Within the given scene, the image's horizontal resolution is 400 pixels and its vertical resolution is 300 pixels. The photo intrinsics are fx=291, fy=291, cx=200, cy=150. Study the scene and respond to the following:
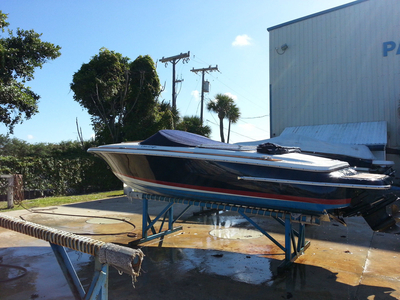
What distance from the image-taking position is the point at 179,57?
1828cm

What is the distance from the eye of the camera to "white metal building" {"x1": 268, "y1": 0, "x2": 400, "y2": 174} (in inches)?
516

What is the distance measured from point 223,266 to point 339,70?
43.3 ft

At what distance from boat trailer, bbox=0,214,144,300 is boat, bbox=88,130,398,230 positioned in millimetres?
2310

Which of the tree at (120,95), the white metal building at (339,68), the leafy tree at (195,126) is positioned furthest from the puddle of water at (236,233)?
the leafy tree at (195,126)

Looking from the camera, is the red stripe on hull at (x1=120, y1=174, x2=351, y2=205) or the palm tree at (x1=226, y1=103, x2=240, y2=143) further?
the palm tree at (x1=226, y1=103, x2=240, y2=143)

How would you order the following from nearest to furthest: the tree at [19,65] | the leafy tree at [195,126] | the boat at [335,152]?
1. the boat at [335,152]
2. the tree at [19,65]
3. the leafy tree at [195,126]

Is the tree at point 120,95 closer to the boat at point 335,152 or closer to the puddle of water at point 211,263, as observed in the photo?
the boat at point 335,152

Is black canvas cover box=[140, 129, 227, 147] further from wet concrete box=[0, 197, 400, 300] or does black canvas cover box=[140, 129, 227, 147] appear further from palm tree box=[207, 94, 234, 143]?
palm tree box=[207, 94, 234, 143]

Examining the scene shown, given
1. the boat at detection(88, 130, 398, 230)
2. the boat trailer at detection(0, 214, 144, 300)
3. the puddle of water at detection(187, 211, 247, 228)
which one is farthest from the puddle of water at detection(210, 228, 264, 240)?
the boat trailer at detection(0, 214, 144, 300)

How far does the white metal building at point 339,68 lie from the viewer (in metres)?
13.1

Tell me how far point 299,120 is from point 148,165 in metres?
12.1

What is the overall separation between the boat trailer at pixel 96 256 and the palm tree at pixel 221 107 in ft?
77.6

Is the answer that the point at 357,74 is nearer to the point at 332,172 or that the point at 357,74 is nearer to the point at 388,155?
the point at 388,155

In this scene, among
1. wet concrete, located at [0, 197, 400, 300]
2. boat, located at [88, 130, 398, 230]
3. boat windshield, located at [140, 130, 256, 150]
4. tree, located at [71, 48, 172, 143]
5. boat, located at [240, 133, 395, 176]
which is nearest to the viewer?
wet concrete, located at [0, 197, 400, 300]
